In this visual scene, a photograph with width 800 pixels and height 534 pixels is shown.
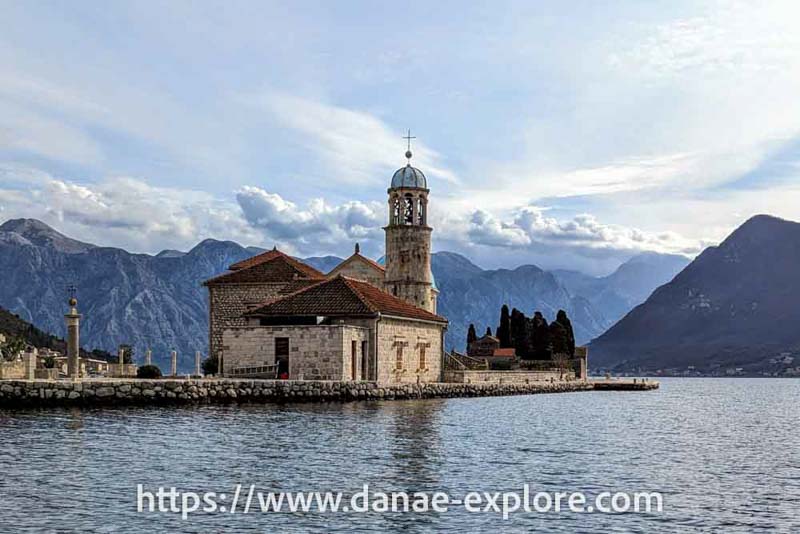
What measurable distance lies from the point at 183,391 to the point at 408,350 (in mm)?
15833

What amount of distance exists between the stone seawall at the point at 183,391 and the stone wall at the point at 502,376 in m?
11.0

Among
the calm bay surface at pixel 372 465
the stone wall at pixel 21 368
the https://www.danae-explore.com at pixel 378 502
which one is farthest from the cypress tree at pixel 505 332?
the https://www.danae-explore.com at pixel 378 502

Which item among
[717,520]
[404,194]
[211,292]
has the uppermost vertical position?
[404,194]

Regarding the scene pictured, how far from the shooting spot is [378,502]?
21.8 metres

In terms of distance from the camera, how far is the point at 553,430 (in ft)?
135

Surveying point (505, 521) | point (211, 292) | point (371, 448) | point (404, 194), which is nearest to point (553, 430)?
point (371, 448)

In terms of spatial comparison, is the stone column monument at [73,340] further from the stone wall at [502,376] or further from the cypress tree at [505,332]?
the cypress tree at [505,332]

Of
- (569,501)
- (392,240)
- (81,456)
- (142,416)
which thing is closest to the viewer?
(569,501)

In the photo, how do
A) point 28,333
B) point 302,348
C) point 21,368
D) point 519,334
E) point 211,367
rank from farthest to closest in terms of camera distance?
point 28,333 < point 519,334 < point 211,367 < point 302,348 < point 21,368

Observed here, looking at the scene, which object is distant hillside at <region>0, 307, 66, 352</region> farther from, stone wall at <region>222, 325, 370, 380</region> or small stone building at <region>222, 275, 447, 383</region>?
stone wall at <region>222, 325, 370, 380</region>

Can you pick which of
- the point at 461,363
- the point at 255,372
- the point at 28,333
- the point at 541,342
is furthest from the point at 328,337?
the point at 28,333

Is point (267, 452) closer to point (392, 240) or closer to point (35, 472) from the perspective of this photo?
point (35, 472)

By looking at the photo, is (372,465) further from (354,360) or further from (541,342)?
(541,342)

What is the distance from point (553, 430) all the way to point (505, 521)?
836 inches
